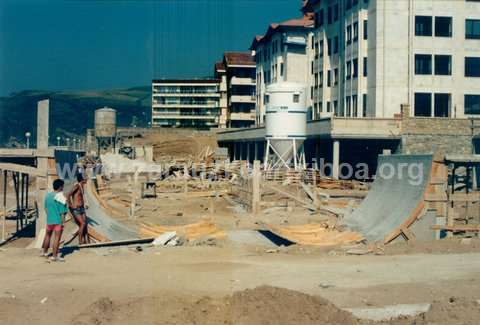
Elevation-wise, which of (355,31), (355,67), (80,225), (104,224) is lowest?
(104,224)

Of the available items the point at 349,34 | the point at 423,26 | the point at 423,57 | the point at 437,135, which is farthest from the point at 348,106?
the point at 437,135

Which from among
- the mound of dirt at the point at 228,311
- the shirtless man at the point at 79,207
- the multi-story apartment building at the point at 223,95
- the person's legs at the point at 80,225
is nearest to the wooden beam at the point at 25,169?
the shirtless man at the point at 79,207

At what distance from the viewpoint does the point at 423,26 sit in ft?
158

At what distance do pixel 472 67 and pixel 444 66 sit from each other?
7.54 feet

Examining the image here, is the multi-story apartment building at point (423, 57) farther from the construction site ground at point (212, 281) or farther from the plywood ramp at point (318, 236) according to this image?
the construction site ground at point (212, 281)

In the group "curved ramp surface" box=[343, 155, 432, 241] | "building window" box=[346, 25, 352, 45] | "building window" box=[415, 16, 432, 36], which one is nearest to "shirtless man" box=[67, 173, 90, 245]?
"curved ramp surface" box=[343, 155, 432, 241]

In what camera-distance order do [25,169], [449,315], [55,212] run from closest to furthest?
[449,315] < [55,212] < [25,169]

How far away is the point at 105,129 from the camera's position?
79.7 m

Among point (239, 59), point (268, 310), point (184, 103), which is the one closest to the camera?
point (268, 310)

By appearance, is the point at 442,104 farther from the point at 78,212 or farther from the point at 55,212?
the point at 55,212

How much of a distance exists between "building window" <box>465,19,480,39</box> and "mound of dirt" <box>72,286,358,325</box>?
43.8m

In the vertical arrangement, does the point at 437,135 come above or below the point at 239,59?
below

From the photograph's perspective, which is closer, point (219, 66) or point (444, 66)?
point (444, 66)

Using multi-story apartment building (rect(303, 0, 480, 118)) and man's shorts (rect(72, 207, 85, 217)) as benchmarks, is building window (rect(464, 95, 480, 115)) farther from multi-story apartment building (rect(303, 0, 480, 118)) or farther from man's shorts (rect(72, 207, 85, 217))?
man's shorts (rect(72, 207, 85, 217))
